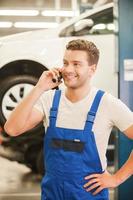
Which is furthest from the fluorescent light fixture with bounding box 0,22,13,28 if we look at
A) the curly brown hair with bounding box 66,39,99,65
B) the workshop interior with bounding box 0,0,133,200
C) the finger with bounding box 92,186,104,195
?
the finger with bounding box 92,186,104,195

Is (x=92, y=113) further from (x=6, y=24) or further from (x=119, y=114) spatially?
(x=6, y=24)

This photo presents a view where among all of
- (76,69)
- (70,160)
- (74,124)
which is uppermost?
(76,69)

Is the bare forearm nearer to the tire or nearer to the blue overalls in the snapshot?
the blue overalls

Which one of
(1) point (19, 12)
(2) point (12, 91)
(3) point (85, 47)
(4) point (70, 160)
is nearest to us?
(4) point (70, 160)

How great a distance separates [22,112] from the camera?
5.35 ft

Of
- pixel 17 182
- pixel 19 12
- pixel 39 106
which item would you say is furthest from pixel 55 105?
pixel 17 182

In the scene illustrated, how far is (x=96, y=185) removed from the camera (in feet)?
5.44

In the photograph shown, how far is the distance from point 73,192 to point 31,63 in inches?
74.2

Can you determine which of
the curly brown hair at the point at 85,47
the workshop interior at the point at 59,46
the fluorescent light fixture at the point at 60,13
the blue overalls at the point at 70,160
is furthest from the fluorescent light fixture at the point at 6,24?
the blue overalls at the point at 70,160

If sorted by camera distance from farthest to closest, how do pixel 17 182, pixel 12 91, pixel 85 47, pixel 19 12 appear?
pixel 17 182
pixel 12 91
pixel 19 12
pixel 85 47

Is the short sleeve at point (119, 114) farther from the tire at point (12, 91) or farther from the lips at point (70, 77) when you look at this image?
the tire at point (12, 91)

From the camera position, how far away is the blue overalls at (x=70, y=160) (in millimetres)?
1604

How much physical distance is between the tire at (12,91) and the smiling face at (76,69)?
1.59m

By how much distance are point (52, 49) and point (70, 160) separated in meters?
1.78
